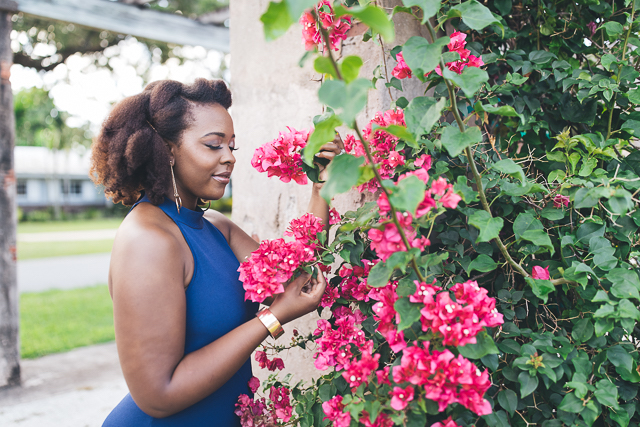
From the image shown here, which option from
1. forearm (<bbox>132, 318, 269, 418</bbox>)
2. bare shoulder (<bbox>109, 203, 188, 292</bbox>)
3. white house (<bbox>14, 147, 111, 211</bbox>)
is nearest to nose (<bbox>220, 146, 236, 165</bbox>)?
bare shoulder (<bbox>109, 203, 188, 292</bbox>)

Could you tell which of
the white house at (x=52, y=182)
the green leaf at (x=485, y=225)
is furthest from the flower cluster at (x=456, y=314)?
the white house at (x=52, y=182)

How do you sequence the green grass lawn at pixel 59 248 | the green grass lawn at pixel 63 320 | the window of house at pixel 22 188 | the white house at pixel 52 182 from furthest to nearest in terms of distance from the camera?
the window of house at pixel 22 188 < the white house at pixel 52 182 < the green grass lawn at pixel 59 248 < the green grass lawn at pixel 63 320

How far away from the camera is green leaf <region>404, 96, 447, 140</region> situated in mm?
947

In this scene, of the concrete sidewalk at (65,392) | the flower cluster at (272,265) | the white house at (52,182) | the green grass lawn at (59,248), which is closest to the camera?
the flower cluster at (272,265)

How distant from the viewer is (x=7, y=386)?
4.35 m

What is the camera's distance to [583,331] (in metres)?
1.12

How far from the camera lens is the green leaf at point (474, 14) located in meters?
0.94

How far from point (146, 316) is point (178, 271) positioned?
0.16 metres

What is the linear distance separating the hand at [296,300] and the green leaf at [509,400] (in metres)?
0.54

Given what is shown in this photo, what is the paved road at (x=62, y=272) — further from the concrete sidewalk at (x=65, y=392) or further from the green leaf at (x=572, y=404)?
the green leaf at (x=572, y=404)

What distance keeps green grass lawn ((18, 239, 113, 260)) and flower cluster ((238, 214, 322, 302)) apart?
14703mm

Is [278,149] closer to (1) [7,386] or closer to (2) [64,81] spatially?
(1) [7,386]

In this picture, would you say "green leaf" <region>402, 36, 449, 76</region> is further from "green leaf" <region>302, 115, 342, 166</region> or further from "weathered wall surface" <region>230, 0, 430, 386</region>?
"weathered wall surface" <region>230, 0, 430, 386</region>

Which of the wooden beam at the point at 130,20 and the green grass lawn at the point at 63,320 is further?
the green grass lawn at the point at 63,320
